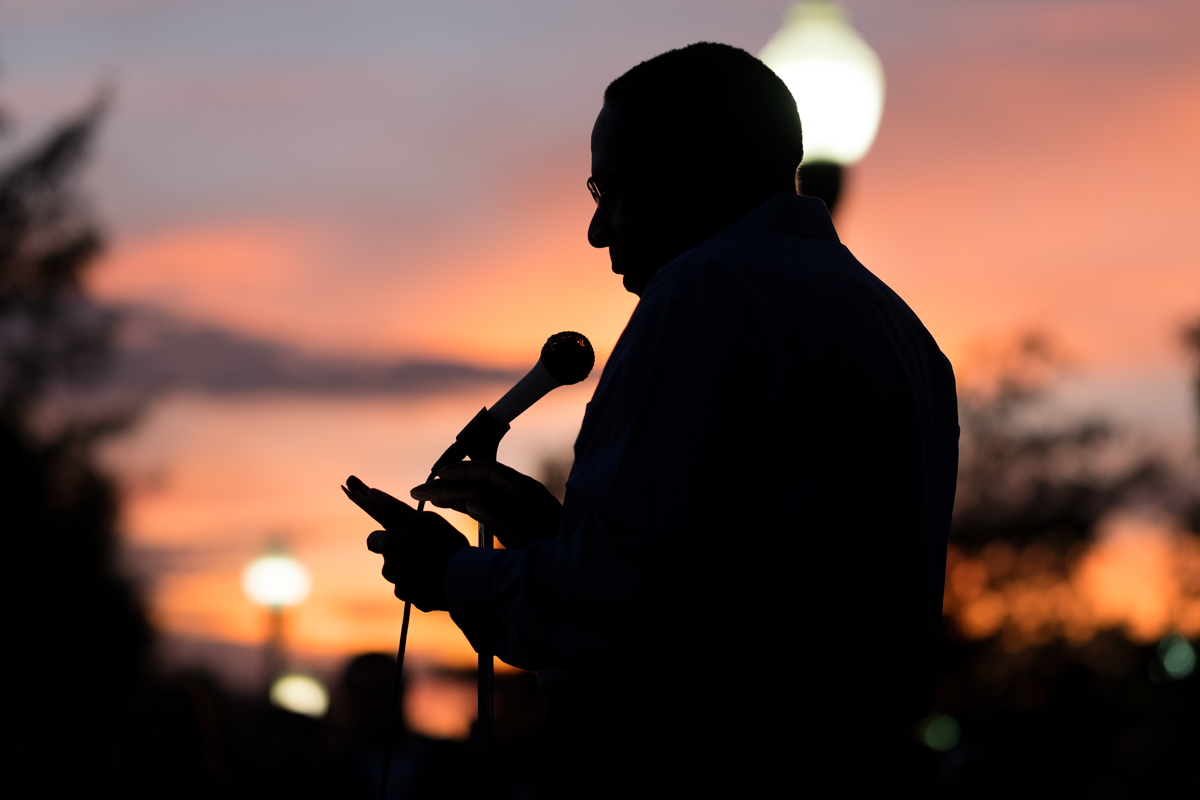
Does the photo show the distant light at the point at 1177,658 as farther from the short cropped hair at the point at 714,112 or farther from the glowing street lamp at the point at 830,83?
the short cropped hair at the point at 714,112

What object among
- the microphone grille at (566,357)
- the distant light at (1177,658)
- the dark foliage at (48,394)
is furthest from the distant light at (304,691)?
the distant light at (1177,658)

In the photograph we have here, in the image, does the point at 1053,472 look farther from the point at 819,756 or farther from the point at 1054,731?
the point at 819,756

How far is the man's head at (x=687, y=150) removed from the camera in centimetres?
251

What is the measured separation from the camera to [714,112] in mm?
2500

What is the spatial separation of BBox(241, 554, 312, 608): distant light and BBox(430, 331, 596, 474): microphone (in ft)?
69.9

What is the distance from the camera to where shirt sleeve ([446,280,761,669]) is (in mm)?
2064

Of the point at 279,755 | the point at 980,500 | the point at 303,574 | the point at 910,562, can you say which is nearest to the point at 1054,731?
the point at 980,500

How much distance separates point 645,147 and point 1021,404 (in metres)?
46.6

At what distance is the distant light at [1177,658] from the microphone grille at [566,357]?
36539 mm

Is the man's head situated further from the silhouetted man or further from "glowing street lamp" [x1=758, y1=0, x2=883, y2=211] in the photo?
"glowing street lamp" [x1=758, y1=0, x2=883, y2=211]

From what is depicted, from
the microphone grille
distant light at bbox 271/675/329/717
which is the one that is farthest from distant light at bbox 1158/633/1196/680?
the microphone grille

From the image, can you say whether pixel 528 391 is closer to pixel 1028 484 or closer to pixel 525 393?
pixel 525 393

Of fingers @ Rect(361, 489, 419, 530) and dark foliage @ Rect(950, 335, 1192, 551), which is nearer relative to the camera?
fingers @ Rect(361, 489, 419, 530)

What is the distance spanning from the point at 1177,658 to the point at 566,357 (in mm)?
36774
